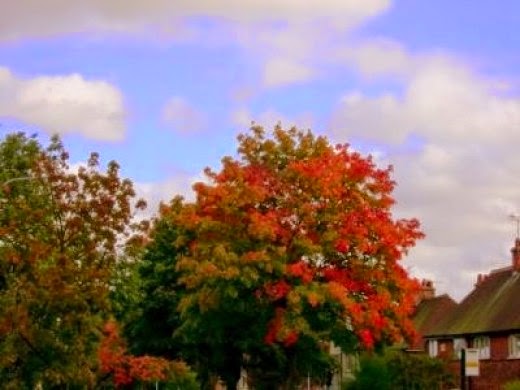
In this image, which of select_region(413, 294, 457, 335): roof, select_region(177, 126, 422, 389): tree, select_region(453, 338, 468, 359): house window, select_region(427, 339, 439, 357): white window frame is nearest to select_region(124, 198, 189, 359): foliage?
select_region(177, 126, 422, 389): tree

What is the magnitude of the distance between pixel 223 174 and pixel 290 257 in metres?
4.84

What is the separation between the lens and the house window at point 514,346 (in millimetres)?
54350

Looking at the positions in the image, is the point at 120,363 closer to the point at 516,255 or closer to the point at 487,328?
the point at 487,328

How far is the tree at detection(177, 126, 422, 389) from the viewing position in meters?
39.3

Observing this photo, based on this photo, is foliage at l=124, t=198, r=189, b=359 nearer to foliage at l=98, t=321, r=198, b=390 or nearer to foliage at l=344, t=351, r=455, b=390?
foliage at l=344, t=351, r=455, b=390

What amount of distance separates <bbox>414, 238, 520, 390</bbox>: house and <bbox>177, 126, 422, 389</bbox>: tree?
49.4 ft

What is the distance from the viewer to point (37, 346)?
85.9ft

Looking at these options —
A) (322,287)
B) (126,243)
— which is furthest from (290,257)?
(126,243)

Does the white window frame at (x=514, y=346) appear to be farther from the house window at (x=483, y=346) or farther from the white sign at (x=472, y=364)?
the white sign at (x=472, y=364)

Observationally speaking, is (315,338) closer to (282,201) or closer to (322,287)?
(322,287)

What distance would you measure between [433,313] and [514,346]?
18.1m

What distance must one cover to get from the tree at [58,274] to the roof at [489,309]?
31.3 meters

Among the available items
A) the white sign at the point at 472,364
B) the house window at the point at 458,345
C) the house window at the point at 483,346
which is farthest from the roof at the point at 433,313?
the white sign at the point at 472,364

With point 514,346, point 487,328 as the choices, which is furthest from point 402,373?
point 514,346
